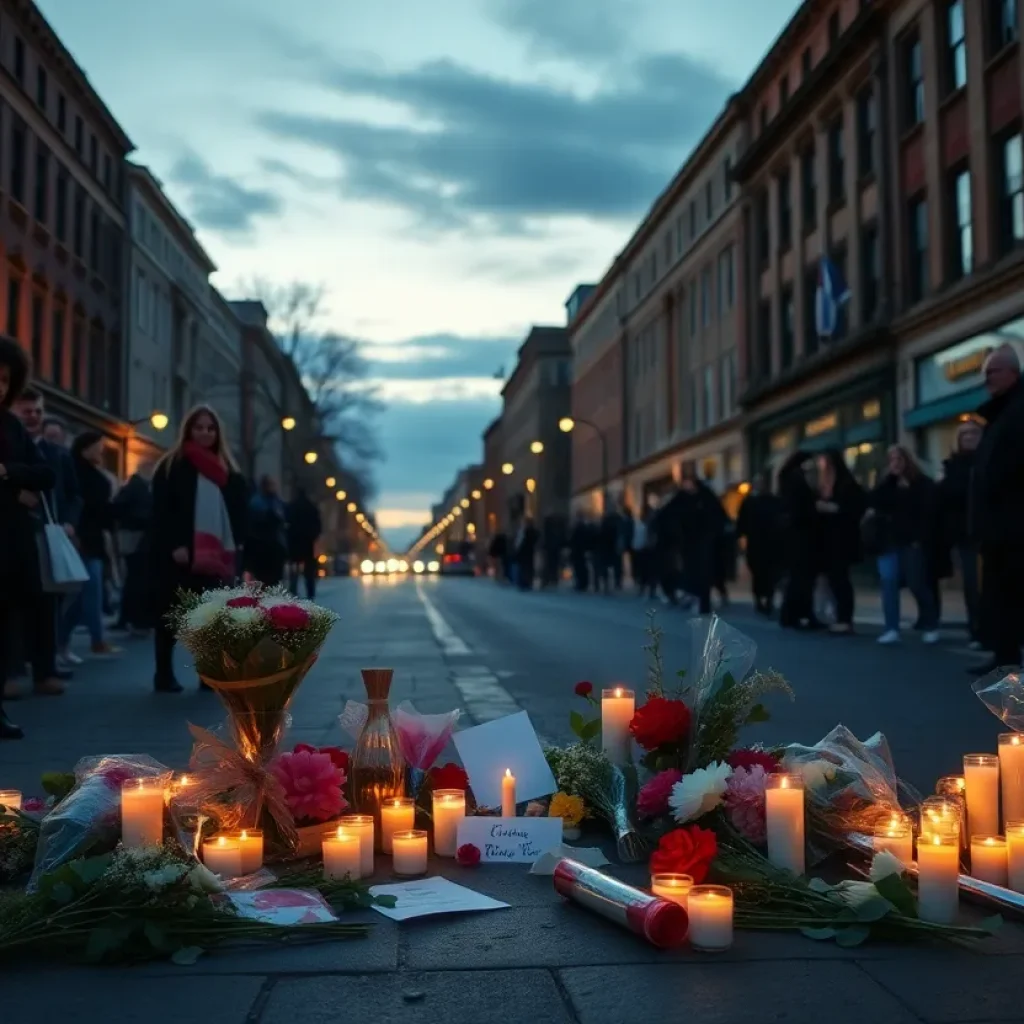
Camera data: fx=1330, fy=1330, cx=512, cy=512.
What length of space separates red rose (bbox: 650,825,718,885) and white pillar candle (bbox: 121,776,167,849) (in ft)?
4.41

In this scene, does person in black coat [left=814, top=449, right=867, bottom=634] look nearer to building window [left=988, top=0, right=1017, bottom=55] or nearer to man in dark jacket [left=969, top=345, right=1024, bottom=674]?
man in dark jacket [left=969, top=345, right=1024, bottom=674]

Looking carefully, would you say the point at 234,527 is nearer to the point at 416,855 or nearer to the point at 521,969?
the point at 416,855

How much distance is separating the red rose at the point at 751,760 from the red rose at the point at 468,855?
2.73 ft

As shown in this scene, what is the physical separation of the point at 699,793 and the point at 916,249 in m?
29.0

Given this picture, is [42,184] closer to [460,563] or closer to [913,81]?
[913,81]

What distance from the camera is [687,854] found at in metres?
3.46

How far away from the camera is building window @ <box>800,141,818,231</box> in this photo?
38875mm

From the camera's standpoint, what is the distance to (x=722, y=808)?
394cm

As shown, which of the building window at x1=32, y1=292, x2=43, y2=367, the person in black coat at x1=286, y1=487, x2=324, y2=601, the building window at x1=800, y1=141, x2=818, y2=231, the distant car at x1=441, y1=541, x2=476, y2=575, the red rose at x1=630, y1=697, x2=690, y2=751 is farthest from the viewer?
the distant car at x1=441, y1=541, x2=476, y2=575

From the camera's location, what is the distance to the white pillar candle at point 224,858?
373 cm

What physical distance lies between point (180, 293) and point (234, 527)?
196ft

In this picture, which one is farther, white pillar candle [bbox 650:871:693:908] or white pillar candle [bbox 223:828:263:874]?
white pillar candle [bbox 223:828:263:874]

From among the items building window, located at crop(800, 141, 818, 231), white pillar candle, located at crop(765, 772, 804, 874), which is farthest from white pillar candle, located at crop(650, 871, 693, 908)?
building window, located at crop(800, 141, 818, 231)

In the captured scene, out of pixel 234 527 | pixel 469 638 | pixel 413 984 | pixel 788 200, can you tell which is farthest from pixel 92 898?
pixel 788 200
